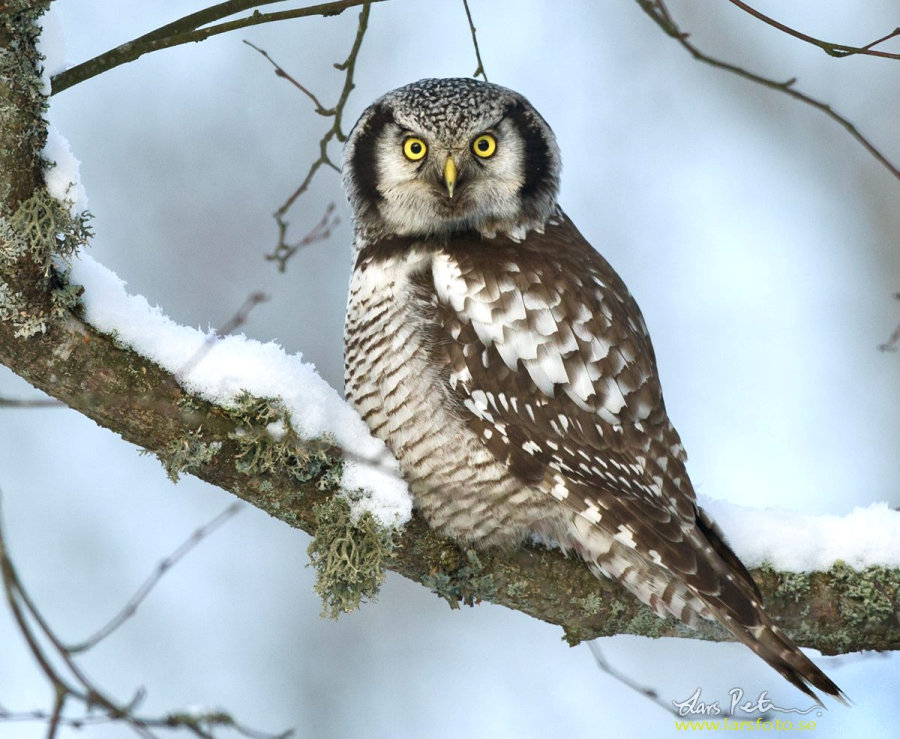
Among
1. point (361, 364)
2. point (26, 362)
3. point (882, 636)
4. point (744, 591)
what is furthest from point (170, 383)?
point (882, 636)

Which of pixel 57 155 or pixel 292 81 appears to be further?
pixel 292 81

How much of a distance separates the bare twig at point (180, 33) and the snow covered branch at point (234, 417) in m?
0.13

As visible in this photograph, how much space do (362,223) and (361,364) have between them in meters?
0.62

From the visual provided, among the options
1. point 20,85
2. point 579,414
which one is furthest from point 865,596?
point 20,85

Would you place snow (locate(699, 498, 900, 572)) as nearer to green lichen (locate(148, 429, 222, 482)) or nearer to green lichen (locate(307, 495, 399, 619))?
green lichen (locate(307, 495, 399, 619))

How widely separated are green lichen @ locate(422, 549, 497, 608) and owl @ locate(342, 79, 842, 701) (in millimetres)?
73

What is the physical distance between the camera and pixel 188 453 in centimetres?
245

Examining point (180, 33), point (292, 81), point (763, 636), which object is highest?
point (292, 81)

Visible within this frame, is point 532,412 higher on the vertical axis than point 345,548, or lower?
higher

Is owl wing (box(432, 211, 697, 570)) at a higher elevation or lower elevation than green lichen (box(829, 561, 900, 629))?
higher

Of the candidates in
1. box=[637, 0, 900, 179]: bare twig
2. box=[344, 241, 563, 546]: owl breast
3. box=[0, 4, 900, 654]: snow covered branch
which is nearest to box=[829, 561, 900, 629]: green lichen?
box=[0, 4, 900, 654]: snow covered branch

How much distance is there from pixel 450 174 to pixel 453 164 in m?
0.06

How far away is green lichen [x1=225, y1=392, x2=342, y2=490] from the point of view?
8.19 ft

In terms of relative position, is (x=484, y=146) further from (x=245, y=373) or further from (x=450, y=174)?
(x=245, y=373)
